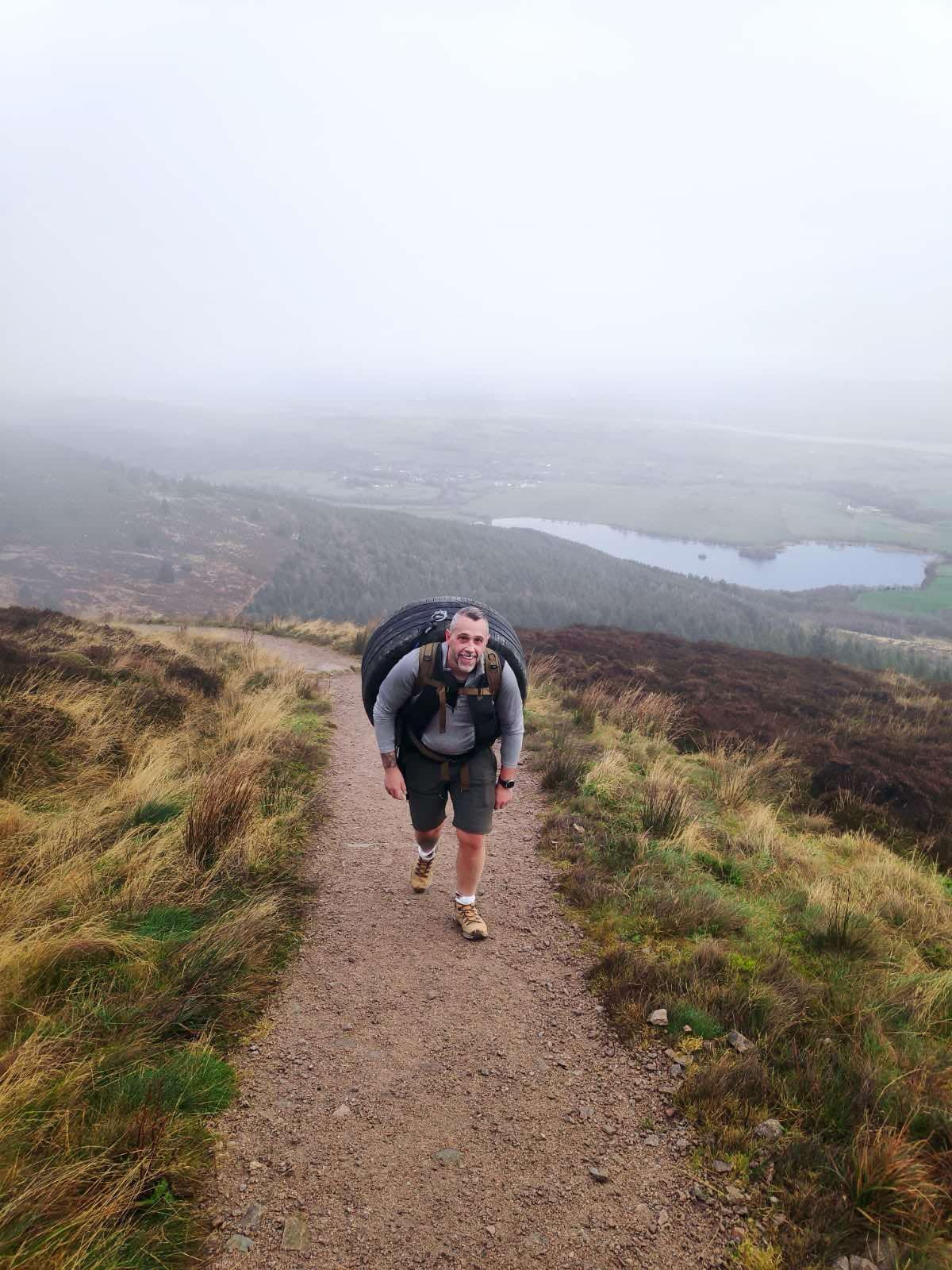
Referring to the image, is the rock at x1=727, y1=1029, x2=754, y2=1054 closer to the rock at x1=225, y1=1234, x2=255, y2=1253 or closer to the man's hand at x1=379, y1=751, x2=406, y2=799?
the man's hand at x1=379, y1=751, x2=406, y2=799

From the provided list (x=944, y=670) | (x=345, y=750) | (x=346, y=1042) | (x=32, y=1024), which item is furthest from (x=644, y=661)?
(x=944, y=670)

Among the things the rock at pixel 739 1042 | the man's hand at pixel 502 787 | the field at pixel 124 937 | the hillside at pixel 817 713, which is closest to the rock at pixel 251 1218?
the field at pixel 124 937

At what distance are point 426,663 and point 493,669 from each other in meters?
0.39

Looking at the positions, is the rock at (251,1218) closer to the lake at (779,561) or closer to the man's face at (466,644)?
the man's face at (466,644)

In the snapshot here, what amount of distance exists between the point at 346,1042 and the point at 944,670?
38.8 meters

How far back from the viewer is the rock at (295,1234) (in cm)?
222

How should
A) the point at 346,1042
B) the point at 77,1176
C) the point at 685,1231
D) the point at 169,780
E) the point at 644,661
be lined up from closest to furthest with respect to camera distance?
the point at 77,1176, the point at 685,1231, the point at 346,1042, the point at 169,780, the point at 644,661

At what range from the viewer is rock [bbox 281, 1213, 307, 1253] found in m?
2.22

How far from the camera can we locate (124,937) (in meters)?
3.31

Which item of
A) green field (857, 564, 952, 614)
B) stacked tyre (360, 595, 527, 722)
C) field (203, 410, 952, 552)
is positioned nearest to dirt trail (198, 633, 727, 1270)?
stacked tyre (360, 595, 527, 722)

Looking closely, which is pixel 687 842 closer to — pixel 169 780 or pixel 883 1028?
pixel 883 1028

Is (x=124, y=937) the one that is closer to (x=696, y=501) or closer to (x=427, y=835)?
(x=427, y=835)

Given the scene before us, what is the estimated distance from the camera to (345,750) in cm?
795

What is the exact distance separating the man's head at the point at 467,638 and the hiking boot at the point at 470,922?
179 centimetres
